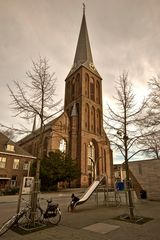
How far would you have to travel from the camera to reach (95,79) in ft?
175

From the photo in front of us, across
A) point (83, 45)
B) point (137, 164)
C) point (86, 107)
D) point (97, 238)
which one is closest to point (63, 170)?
point (137, 164)

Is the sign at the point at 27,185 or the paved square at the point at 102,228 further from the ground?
the sign at the point at 27,185

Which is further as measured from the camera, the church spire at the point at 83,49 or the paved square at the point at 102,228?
the church spire at the point at 83,49

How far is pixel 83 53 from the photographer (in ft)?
181

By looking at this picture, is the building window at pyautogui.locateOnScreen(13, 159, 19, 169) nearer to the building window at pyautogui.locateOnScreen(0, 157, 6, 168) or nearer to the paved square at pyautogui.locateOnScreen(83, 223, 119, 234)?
the building window at pyautogui.locateOnScreen(0, 157, 6, 168)

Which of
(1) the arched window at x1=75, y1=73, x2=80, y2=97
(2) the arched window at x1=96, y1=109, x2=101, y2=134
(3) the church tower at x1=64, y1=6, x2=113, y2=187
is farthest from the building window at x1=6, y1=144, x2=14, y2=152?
(1) the arched window at x1=75, y1=73, x2=80, y2=97

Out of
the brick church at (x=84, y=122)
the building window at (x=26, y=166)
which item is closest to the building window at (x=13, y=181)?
the building window at (x=26, y=166)

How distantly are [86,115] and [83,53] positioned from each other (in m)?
21.3

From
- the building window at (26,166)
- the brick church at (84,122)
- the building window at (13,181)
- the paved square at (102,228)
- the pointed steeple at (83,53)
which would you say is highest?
the pointed steeple at (83,53)

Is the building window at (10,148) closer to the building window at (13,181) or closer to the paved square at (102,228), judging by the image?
the building window at (13,181)

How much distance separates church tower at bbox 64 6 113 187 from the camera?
41062 mm

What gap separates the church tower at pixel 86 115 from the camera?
4106 cm

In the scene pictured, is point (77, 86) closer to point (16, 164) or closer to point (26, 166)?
point (26, 166)

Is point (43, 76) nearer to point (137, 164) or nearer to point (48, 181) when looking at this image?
point (137, 164)
